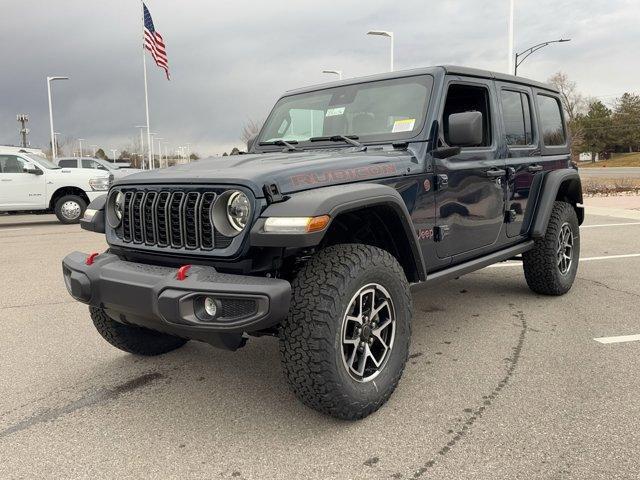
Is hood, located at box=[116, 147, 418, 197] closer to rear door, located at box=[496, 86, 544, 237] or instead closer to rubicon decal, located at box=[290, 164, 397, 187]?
rubicon decal, located at box=[290, 164, 397, 187]

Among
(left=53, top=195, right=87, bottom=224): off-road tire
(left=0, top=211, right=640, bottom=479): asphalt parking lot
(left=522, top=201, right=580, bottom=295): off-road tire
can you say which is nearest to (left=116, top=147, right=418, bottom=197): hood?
(left=0, top=211, right=640, bottom=479): asphalt parking lot

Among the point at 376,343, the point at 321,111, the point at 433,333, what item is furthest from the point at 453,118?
the point at 433,333

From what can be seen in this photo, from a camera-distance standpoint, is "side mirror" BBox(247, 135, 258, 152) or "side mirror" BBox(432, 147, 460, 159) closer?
"side mirror" BBox(432, 147, 460, 159)

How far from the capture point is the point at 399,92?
149 inches

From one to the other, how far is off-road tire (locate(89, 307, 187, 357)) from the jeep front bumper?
80 centimetres

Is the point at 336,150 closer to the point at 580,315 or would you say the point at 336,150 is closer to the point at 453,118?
the point at 453,118

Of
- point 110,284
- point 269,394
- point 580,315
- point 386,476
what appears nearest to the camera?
point 386,476

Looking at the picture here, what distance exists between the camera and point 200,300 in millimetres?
2473

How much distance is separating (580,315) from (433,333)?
54.1 inches

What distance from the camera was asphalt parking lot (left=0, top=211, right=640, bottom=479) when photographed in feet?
8.07

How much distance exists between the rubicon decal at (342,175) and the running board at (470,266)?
72cm

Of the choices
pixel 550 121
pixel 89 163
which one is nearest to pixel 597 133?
pixel 89 163

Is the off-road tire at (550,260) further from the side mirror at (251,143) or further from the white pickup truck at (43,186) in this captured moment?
the white pickup truck at (43,186)

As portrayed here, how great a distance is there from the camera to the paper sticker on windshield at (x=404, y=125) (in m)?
3.59
